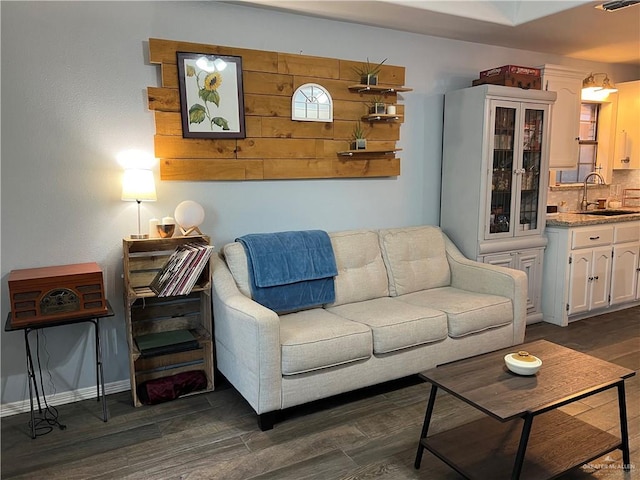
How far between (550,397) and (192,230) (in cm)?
207

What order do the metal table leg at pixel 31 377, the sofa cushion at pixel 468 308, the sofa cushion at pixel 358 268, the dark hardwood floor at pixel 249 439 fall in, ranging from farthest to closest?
the sofa cushion at pixel 358 268
the sofa cushion at pixel 468 308
the metal table leg at pixel 31 377
the dark hardwood floor at pixel 249 439

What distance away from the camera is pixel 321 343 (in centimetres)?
261

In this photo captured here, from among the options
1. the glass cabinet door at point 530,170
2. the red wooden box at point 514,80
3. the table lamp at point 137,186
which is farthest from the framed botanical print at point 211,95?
the glass cabinet door at point 530,170

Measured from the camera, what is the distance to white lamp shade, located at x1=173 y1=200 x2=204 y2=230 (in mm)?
2895

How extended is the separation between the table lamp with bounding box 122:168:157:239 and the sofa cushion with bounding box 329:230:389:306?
124 centimetres

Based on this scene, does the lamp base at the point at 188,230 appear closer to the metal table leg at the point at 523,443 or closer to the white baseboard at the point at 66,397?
the white baseboard at the point at 66,397

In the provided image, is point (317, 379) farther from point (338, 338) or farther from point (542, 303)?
point (542, 303)

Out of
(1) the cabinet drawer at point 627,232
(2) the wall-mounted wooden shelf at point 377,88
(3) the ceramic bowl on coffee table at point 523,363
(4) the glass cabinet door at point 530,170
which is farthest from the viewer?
(1) the cabinet drawer at point 627,232

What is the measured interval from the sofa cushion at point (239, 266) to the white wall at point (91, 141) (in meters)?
0.23

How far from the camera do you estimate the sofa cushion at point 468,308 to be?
3.08 m

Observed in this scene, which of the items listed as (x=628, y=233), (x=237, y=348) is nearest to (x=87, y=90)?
(x=237, y=348)

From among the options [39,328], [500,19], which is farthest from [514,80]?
[39,328]

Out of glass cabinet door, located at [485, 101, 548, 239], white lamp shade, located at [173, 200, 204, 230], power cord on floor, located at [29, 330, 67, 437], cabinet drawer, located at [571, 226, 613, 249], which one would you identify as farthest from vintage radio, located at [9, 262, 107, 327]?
cabinet drawer, located at [571, 226, 613, 249]

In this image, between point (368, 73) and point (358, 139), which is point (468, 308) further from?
point (368, 73)
